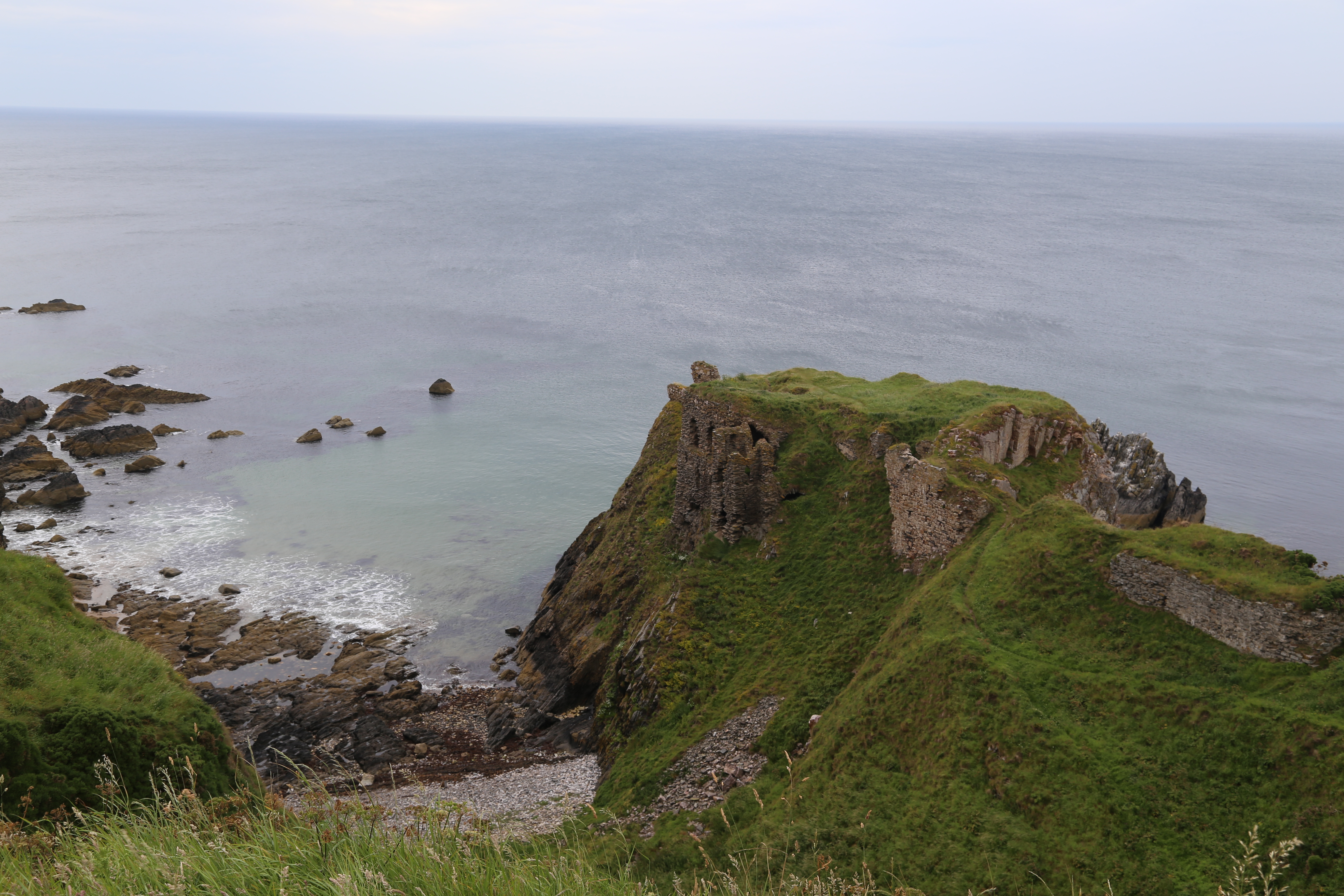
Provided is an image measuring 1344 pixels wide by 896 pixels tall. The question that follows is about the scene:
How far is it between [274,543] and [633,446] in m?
30.8

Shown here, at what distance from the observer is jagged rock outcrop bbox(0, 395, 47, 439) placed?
254 feet

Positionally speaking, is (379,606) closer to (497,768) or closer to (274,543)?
(274,543)

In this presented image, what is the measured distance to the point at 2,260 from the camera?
505 ft

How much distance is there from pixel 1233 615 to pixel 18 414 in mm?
93341

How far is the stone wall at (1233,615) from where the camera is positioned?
70.4 ft

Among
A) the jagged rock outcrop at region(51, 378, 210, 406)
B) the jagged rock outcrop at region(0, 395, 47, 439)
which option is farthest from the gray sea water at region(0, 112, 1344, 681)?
the jagged rock outcrop at region(0, 395, 47, 439)

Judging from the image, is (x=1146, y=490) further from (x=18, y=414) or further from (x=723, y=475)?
(x=18, y=414)

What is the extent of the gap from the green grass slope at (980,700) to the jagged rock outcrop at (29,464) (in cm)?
5651

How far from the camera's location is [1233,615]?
2297 centimetres

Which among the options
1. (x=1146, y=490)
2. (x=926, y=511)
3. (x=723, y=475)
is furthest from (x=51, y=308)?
(x=1146, y=490)

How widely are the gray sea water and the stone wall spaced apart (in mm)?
34508

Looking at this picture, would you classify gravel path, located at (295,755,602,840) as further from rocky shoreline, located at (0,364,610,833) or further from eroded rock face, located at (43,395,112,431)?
eroded rock face, located at (43,395,112,431)

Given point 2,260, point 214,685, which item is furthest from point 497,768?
point 2,260

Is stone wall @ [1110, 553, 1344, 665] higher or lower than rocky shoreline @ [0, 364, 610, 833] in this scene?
higher
